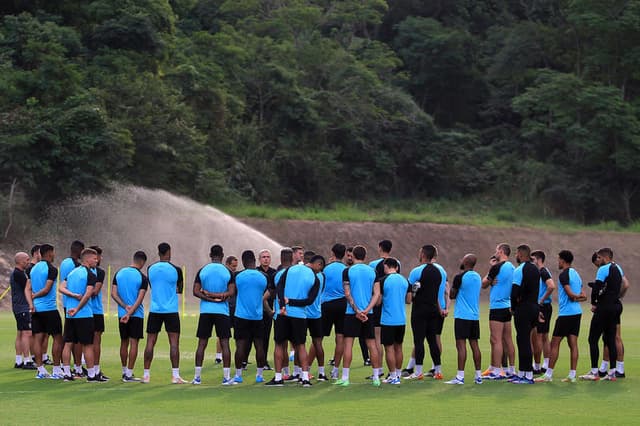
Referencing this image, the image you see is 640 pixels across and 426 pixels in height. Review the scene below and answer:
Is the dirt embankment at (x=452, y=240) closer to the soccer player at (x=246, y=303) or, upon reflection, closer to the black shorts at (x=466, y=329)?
the black shorts at (x=466, y=329)

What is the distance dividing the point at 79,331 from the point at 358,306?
15.4 ft

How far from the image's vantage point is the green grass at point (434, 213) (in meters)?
60.2

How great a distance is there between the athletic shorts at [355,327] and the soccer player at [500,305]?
214cm

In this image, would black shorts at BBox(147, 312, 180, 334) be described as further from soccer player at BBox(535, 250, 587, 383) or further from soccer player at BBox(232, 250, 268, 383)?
soccer player at BBox(535, 250, 587, 383)

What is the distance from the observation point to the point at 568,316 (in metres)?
17.9

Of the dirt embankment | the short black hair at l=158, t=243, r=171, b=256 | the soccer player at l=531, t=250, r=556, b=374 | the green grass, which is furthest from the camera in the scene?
the green grass

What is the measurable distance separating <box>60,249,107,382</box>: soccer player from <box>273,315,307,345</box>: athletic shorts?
3.13m

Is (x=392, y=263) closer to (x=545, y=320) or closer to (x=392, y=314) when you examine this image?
(x=392, y=314)

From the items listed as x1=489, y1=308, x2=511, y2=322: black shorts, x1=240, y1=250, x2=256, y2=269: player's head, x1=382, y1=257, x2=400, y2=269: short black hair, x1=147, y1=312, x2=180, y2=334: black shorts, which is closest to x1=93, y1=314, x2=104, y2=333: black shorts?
x1=147, y1=312, x2=180, y2=334: black shorts

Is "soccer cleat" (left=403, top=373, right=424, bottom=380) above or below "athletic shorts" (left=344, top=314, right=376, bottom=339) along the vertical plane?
below

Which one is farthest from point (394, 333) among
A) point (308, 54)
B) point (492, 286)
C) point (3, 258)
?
point (308, 54)

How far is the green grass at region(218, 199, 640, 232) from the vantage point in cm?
6025

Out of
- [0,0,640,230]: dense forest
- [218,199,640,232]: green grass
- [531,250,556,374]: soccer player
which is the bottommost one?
[531,250,556,374]: soccer player

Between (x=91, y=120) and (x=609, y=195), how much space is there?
3807 centimetres
